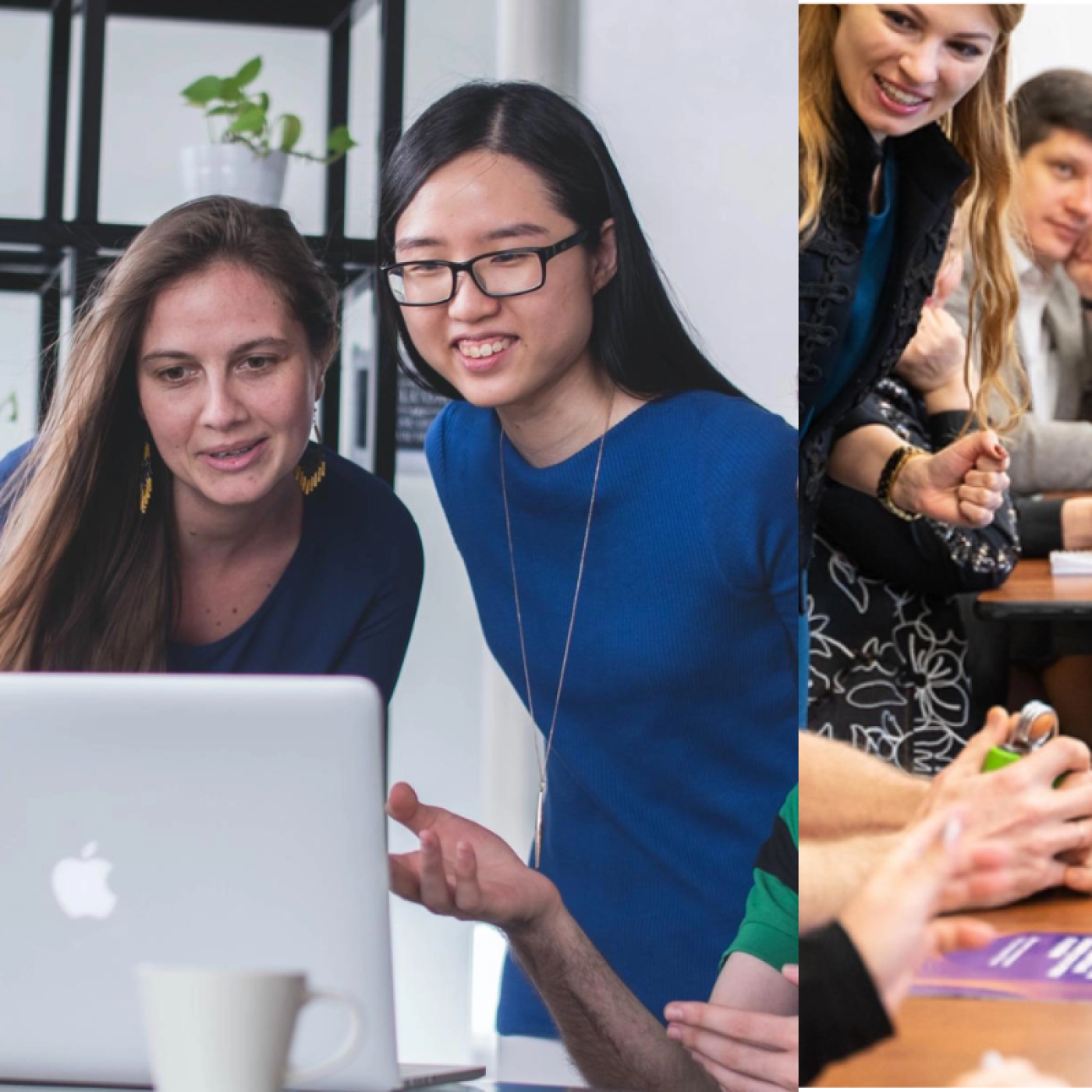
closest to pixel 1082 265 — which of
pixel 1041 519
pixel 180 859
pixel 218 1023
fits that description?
pixel 1041 519

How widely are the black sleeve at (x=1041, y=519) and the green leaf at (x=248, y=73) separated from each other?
1150 mm

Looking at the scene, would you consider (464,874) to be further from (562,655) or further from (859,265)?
(859,265)

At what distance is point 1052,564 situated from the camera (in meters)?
1.89

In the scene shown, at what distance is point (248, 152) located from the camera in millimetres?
1354

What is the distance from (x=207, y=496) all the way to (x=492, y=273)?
355mm

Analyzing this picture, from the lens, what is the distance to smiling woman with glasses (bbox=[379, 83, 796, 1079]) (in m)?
1.29

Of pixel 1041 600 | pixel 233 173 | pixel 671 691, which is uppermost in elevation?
pixel 233 173

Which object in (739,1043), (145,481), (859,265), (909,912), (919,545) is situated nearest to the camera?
(739,1043)

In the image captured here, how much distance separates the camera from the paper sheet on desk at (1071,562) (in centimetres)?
186

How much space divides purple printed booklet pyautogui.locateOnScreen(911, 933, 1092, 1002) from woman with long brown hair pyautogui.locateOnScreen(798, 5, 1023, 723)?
22.8 inches

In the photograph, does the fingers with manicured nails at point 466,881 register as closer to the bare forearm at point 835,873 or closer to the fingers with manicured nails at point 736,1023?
the fingers with manicured nails at point 736,1023

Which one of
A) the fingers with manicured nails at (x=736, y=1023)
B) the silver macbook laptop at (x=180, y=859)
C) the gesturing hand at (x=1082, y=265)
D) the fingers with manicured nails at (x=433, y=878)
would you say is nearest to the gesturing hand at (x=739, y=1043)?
the fingers with manicured nails at (x=736, y=1023)

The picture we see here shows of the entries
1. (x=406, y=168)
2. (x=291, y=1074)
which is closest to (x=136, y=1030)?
(x=291, y=1074)

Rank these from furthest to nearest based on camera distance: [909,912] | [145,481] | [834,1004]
Result: [834,1004], [909,912], [145,481]
